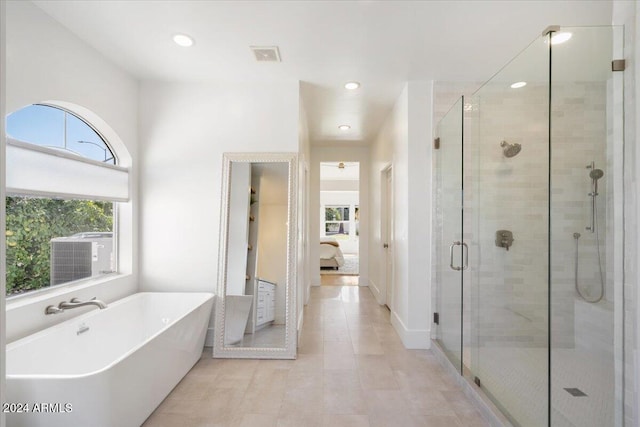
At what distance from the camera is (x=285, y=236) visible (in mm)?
3156

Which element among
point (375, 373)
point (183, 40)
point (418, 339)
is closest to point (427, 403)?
point (375, 373)

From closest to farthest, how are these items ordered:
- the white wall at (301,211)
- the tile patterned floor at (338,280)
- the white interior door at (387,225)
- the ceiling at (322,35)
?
the ceiling at (322,35)
the white wall at (301,211)
the white interior door at (387,225)
the tile patterned floor at (338,280)

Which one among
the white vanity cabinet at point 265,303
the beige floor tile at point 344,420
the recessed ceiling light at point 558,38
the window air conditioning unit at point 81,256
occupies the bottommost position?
the beige floor tile at point 344,420

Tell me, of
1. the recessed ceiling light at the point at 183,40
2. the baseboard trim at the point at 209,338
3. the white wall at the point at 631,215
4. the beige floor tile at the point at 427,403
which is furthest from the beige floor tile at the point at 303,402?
the recessed ceiling light at the point at 183,40

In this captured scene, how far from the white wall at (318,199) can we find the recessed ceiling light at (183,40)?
146 inches

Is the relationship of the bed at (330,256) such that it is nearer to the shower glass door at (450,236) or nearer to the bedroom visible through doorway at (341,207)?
the bedroom visible through doorway at (341,207)

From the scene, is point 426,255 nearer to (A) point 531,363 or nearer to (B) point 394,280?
(B) point 394,280

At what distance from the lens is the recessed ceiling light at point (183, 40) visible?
95.1 inches

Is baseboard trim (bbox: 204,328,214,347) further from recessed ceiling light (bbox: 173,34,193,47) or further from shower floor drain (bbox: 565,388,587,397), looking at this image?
shower floor drain (bbox: 565,388,587,397)

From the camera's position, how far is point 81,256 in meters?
2.69

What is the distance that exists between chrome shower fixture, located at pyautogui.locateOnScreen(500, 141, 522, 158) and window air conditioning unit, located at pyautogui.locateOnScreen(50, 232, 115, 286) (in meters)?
3.31

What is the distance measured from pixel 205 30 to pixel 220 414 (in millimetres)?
2624

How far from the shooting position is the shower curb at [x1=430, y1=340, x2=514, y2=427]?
6.45 feet

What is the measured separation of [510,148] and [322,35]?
1.54 m
